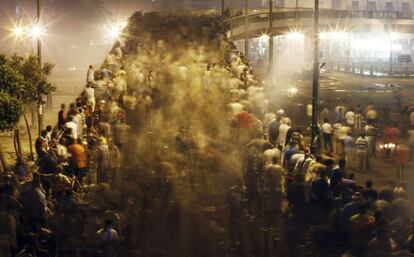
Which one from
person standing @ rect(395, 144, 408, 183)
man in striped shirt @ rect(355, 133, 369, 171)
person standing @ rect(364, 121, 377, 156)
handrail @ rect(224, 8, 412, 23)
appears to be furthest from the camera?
handrail @ rect(224, 8, 412, 23)

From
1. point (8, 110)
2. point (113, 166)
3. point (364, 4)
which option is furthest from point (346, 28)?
point (8, 110)

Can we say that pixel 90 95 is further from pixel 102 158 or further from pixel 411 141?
pixel 411 141

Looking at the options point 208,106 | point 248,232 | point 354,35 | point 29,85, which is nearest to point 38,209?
point 248,232

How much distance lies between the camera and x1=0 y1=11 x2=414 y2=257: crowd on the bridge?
12.5 metres

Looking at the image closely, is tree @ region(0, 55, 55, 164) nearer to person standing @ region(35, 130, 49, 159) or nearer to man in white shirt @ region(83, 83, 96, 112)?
person standing @ region(35, 130, 49, 159)

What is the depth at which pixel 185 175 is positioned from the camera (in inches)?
816

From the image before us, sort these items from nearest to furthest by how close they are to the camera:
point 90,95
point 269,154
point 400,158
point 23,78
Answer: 1. point 269,154
2. point 400,158
3. point 23,78
4. point 90,95

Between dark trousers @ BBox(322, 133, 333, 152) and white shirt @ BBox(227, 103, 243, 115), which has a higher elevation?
white shirt @ BBox(227, 103, 243, 115)

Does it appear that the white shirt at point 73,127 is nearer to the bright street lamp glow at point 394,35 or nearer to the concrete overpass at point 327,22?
the concrete overpass at point 327,22

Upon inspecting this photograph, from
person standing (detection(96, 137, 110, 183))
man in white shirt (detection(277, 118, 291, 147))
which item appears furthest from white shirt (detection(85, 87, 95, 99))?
man in white shirt (detection(277, 118, 291, 147))

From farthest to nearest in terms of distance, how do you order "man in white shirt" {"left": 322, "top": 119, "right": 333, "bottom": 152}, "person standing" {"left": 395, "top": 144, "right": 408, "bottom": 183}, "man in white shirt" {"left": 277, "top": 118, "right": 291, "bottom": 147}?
"man in white shirt" {"left": 322, "top": 119, "right": 333, "bottom": 152} → "man in white shirt" {"left": 277, "top": 118, "right": 291, "bottom": 147} → "person standing" {"left": 395, "top": 144, "right": 408, "bottom": 183}

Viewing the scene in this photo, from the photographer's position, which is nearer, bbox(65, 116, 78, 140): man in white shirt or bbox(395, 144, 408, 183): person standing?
bbox(65, 116, 78, 140): man in white shirt

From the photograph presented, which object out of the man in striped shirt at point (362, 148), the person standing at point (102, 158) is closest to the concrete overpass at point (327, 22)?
the man in striped shirt at point (362, 148)

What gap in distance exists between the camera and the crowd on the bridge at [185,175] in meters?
12.5
